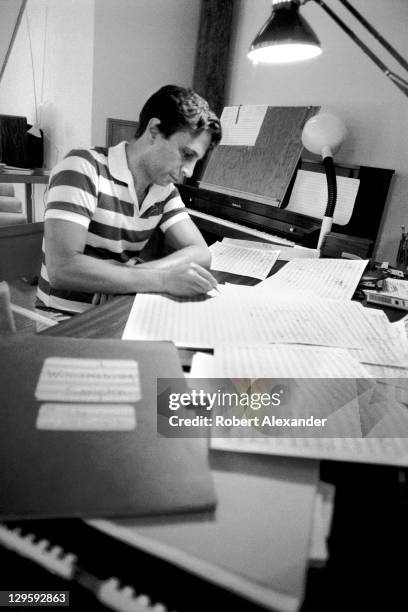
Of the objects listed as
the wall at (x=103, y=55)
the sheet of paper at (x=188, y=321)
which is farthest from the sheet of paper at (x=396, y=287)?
the wall at (x=103, y=55)

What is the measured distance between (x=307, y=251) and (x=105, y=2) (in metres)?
2.37

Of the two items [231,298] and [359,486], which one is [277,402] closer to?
[359,486]

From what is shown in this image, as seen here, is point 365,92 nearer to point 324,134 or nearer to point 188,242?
point 324,134

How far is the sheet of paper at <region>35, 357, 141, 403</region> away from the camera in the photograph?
468mm

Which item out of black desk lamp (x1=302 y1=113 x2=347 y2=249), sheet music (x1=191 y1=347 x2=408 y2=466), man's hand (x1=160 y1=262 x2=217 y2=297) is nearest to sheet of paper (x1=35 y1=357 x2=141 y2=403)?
sheet music (x1=191 y1=347 x2=408 y2=466)

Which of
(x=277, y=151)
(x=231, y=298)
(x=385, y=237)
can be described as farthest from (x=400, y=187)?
(x=231, y=298)

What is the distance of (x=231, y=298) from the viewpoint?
937 mm

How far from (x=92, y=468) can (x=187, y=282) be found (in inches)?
22.8

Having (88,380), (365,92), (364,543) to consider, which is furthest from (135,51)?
(364,543)

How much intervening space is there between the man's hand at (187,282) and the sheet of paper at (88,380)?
1.26 feet

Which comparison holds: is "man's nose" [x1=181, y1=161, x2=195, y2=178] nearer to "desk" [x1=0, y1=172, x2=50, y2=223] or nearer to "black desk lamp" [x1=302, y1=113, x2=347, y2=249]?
"black desk lamp" [x1=302, y1=113, x2=347, y2=249]

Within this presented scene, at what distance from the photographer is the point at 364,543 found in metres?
0.39

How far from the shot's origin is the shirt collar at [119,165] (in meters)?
1.25

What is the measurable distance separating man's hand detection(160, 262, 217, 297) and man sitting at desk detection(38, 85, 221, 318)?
0.09 feet
